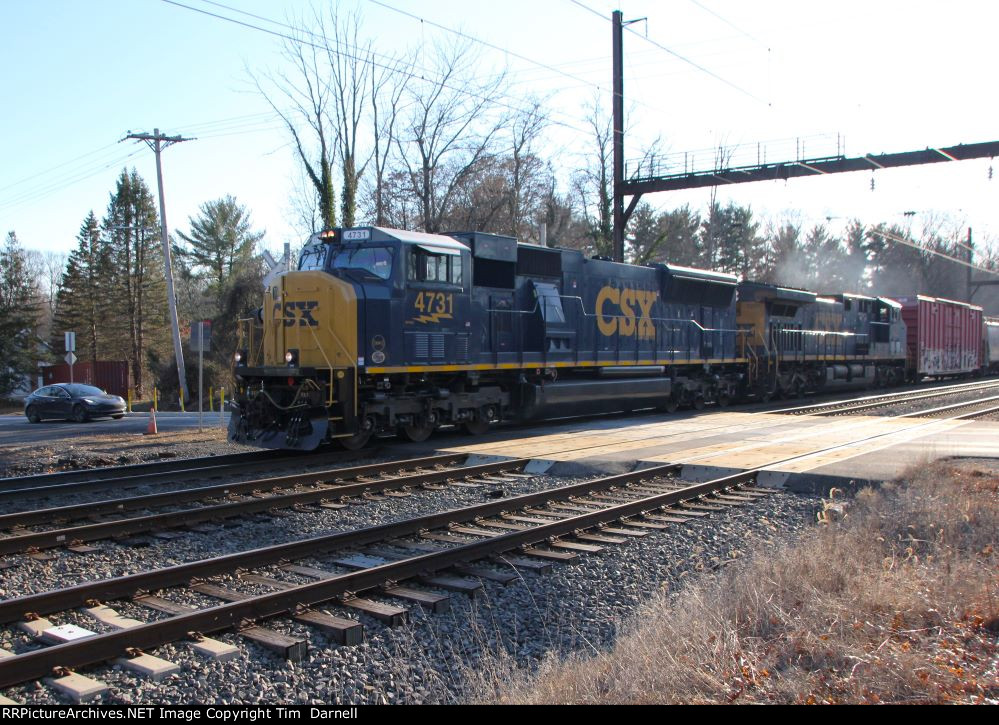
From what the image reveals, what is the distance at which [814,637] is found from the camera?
4320 mm

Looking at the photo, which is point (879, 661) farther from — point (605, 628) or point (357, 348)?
point (357, 348)

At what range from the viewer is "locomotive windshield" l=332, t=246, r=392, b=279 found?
12953mm

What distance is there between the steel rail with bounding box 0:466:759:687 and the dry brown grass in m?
1.52

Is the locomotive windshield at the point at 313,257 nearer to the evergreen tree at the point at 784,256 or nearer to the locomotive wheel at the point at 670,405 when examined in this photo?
the locomotive wheel at the point at 670,405

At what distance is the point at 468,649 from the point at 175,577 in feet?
7.76

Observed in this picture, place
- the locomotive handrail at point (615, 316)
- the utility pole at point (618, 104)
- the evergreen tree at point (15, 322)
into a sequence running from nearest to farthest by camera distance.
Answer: the locomotive handrail at point (615, 316), the utility pole at point (618, 104), the evergreen tree at point (15, 322)

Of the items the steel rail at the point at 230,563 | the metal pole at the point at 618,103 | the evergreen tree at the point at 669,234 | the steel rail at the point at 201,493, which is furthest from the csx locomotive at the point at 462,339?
the evergreen tree at the point at 669,234

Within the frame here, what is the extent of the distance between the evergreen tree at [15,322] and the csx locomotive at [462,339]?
42.8m

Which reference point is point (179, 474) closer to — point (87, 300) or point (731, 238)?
point (87, 300)

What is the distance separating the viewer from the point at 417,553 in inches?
267

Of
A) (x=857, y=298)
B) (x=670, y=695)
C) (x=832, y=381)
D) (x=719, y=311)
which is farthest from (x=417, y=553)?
(x=857, y=298)

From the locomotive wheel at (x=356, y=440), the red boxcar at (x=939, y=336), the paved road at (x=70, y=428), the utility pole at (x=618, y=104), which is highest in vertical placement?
the utility pole at (x=618, y=104)

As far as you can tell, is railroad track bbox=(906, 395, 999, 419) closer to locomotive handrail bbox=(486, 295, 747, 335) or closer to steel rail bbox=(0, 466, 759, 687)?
locomotive handrail bbox=(486, 295, 747, 335)

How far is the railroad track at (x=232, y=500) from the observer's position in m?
7.16
